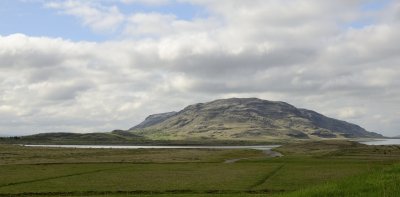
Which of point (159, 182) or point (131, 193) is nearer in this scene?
point (131, 193)

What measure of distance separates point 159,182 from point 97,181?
29.5 feet

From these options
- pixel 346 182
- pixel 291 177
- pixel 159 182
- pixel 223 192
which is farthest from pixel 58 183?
pixel 346 182

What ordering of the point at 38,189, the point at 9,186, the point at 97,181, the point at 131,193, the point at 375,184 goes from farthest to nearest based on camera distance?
the point at 97,181 < the point at 9,186 < the point at 38,189 < the point at 131,193 < the point at 375,184

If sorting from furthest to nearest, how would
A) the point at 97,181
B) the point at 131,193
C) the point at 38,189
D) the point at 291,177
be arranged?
1. the point at 291,177
2. the point at 97,181
3. the point at 38,189
4. the point at 131,193

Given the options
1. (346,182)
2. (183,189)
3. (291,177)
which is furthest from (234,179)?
(346,182)

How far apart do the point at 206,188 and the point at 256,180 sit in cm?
1188

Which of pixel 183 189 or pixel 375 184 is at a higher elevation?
pixel 375 184

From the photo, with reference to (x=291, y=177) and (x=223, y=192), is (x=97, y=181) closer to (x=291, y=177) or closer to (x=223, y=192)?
(x=223, y=192)

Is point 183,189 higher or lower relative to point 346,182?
lower

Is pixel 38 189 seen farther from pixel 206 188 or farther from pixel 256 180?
pixel 256 180

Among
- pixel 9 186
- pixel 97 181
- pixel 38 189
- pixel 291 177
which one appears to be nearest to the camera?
pixel 38 189

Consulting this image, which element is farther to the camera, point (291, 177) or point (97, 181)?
point (291, 177)

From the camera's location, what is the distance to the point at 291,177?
66.9m

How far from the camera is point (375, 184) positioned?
2423cm
